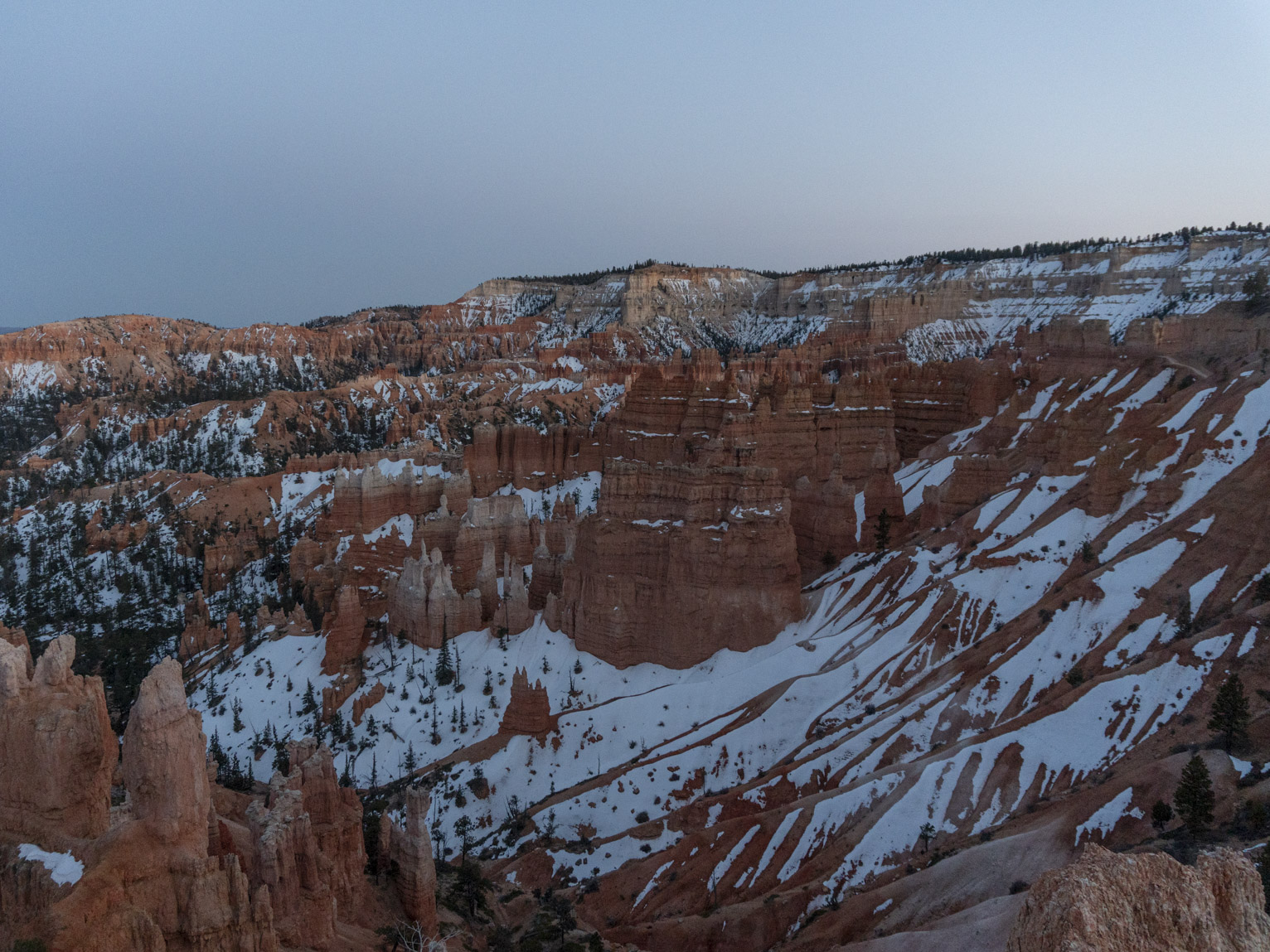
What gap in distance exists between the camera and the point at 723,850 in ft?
84.8

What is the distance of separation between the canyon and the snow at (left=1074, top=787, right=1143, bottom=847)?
10 cm

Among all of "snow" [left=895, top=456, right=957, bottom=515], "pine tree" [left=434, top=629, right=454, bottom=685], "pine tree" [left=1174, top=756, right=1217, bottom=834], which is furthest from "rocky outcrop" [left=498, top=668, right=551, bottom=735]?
"pine tree" [left=1174, top=756, right=1217, bottom=834]

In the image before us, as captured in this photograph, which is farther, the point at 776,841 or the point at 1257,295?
the point at 1257,295

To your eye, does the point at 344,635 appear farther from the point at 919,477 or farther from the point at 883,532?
the point at 919,477

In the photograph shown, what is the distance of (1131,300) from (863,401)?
7195 centimetres

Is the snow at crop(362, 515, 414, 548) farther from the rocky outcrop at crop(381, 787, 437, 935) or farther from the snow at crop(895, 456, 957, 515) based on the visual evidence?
the rocky outcrop at crop(381, 787, 437, 935)

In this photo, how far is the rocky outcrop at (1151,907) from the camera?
9.20 meters

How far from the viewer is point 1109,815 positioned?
2011 cm

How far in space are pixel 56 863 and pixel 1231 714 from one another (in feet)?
80.9

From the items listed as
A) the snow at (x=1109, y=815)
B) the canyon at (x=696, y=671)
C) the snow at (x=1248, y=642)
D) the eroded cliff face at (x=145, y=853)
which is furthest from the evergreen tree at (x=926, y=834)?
the eroded cliff face at (x=145, y=853)

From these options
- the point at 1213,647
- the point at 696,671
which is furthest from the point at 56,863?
the point at 1213,647

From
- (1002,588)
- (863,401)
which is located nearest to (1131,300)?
(863,401)

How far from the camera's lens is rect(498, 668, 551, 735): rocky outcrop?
34.9 m

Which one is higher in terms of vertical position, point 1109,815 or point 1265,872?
point 1265,872
